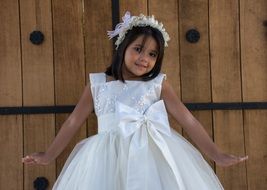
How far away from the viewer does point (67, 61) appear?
245 cm

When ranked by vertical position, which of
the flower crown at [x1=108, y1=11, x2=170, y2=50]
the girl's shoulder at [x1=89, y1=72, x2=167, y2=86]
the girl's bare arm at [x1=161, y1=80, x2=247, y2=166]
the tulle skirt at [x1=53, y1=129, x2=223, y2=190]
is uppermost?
the flower crown at [x1=108, y1=11, x2=170, y2=50]

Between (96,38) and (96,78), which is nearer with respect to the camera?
(96,78)

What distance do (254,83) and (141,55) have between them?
0.71m

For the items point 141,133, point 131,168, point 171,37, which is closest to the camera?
point 131,168

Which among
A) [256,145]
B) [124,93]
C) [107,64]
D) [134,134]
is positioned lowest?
[256,145]

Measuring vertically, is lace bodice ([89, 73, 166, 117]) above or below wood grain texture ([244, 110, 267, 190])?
above

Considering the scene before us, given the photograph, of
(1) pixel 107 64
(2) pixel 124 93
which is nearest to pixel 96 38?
(1) pixel 107 64

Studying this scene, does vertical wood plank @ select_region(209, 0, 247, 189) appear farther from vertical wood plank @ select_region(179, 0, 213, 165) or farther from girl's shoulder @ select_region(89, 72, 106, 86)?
girl's shoulder @ select_region(89, 72, 106, 86)

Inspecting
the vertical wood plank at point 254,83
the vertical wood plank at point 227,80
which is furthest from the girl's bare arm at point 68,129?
the vertical wood plank at point 254,83

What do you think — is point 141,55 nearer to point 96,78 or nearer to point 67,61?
point 96,78

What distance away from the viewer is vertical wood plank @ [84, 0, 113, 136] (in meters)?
2.47

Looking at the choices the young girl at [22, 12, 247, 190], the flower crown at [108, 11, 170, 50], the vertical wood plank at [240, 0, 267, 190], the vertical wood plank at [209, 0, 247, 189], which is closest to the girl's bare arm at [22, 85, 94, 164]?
the young girl at [22, 12, 247, 190]

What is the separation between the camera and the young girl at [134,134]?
2.01 metres

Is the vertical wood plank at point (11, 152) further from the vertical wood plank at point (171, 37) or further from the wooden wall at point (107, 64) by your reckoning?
the vertical wood plank at point (171, 37)
